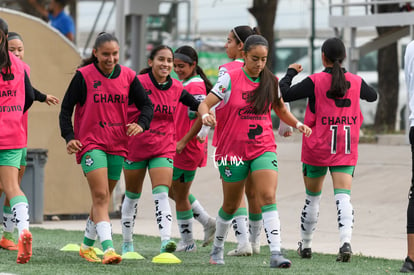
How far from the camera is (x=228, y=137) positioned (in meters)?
8.96

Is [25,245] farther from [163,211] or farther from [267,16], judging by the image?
[267,16]

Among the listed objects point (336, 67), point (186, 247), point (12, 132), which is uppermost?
point (336, 67)

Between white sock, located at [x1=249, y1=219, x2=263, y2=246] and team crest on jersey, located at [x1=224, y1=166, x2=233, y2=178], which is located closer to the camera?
team crest on jersey, located at [x1=224, y1=166, x2=233, y2=178]

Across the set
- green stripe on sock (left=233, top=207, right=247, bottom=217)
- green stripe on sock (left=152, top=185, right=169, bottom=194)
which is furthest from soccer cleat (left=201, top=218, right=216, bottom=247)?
green stripe on sock (left=152, top=185, right=169, bottom=194)

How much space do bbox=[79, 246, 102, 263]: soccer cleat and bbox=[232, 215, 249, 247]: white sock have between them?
4.66 ft

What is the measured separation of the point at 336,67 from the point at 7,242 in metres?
3.36

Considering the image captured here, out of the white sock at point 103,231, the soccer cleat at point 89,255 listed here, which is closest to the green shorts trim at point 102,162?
the white sock at point 103,231

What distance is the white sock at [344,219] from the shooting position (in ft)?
30.9

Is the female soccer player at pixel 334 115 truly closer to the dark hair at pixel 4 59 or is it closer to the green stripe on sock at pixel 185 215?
the green stripe on sock at pixel 185 215

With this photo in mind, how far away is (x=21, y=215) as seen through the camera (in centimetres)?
866

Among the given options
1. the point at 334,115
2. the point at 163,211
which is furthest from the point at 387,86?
the point at 163,211

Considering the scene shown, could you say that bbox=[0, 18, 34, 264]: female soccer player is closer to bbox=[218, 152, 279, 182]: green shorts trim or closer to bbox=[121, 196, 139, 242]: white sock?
bbox=[121, 196, 139, 242]: white sock

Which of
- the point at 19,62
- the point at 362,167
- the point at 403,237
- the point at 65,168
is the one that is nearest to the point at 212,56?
the point at 362,167

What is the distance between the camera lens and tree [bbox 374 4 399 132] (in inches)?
932
